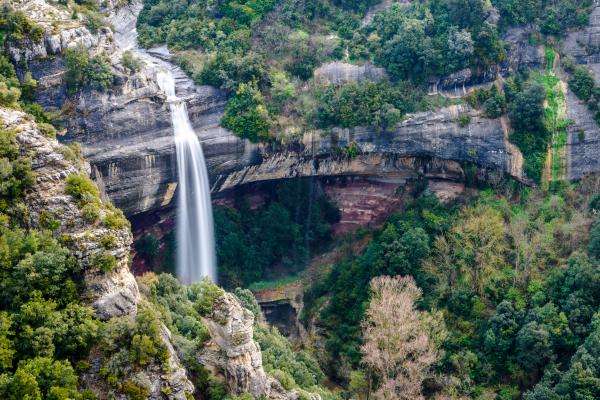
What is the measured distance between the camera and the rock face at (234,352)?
2366cm

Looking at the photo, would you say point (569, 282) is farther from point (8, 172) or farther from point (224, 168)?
point (8, 172)

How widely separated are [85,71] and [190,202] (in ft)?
26.2

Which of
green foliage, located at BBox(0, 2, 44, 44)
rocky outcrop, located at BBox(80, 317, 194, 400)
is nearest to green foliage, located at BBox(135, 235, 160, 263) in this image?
green foliage, located at BBox(0, 2, 44, 44)

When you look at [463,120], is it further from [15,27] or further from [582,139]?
[15,27]

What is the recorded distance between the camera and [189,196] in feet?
121

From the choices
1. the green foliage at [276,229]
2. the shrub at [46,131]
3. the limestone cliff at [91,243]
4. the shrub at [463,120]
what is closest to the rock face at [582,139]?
the shrub at [463,120]

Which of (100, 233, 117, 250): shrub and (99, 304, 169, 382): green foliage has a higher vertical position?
(100, 233, 117, 250): shrub

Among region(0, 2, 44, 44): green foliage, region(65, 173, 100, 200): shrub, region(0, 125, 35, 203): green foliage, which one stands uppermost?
region(0, 2, 44, 44): green foliage

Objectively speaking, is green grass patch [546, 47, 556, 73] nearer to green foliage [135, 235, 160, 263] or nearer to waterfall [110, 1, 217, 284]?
waterfall [110, 1, 217, 284]

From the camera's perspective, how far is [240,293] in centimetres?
3466

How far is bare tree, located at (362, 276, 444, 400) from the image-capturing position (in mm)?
30391

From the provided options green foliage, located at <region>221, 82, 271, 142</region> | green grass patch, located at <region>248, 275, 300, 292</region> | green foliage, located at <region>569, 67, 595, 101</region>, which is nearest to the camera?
green foliage, located at <region>221, 82, 271, 142</region>

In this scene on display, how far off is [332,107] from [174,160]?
8205mm

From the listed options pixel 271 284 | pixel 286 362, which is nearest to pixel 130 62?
pixel 271 284
